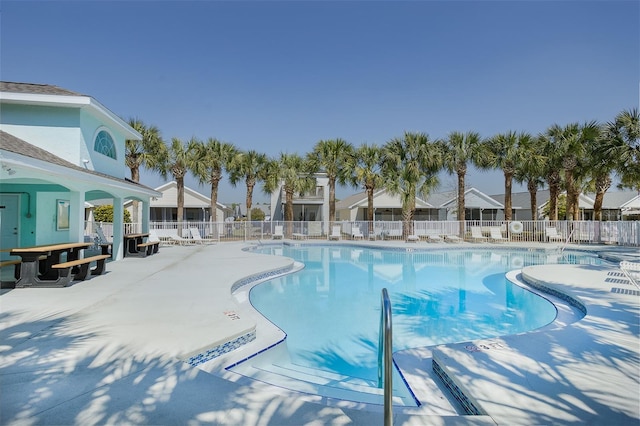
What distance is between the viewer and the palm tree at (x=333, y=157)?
80.7 ft

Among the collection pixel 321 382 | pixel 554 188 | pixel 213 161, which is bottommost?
pixel 321 382

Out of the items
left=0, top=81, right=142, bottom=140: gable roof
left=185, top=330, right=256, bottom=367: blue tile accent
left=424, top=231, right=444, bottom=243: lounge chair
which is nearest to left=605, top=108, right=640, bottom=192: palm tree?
left=424, top=231, right=444, bottom=243: lounge chair

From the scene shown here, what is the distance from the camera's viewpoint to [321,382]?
4473mm

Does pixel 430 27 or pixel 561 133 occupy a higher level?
pixel 430 27

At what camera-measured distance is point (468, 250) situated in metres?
19.1

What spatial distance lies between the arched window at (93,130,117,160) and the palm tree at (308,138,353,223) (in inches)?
555

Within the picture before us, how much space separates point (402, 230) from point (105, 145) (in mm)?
18878

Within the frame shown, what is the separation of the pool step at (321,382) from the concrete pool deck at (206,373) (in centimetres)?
44

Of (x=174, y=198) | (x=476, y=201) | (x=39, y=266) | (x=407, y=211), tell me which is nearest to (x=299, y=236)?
(x=407, y=211)

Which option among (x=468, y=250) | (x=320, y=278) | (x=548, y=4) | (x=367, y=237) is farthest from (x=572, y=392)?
(x=367, y=237)

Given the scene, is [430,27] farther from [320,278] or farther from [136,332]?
[136,332]

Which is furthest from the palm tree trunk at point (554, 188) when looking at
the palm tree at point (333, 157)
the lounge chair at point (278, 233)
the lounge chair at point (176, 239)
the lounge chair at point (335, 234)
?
the lounge chair at point (176, 239)

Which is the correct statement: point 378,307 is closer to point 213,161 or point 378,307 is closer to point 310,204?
point 213,161

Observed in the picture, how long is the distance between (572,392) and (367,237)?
21.4 m
